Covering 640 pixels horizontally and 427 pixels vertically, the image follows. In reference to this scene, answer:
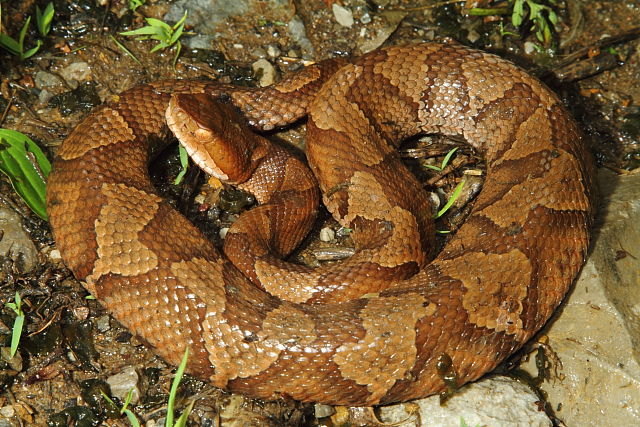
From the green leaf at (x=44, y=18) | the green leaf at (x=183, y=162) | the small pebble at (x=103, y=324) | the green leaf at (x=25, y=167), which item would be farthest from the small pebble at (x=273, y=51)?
the small pebble at (x=103, y=324)

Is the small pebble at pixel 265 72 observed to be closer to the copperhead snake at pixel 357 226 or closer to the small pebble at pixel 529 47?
the copperhead snake at pixel 357 226

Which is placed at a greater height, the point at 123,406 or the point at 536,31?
the point at 536,31

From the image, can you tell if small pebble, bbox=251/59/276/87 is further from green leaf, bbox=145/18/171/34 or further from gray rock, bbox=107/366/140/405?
gray rock, bbox=107/366/140/405

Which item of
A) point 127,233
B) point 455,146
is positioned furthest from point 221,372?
point 455,146

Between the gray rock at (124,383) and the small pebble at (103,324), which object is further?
the small pebble at (103,324)

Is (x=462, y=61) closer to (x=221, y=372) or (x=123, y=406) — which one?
(x=221, y=372)

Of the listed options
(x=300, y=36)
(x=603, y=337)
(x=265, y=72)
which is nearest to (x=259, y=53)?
(x=265, y=72)

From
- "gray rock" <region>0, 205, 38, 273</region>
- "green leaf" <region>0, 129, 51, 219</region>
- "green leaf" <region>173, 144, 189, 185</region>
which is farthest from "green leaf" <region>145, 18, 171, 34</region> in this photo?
"gray rock" <region>0, 205, 38, 273</region>
